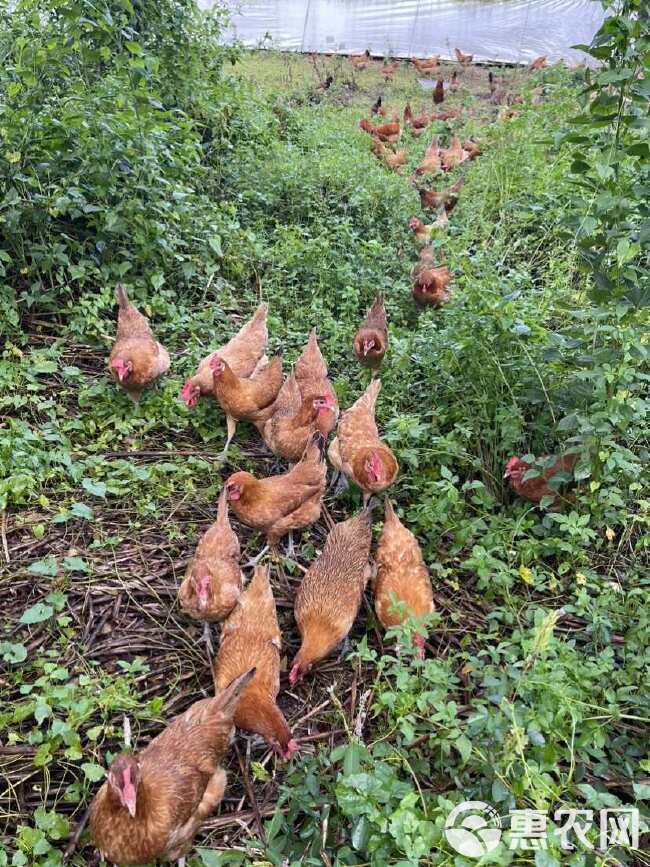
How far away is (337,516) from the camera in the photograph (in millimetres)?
4090

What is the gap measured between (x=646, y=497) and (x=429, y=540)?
1385 millimetres

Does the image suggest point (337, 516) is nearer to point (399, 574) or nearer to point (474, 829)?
point (399, 574)

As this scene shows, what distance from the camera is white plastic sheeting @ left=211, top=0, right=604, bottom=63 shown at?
17.8 metres

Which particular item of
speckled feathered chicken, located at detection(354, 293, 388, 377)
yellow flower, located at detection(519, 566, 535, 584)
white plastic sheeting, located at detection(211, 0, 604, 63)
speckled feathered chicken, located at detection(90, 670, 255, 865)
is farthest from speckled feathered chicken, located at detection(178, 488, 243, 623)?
white plastic sheeting, located at detection(211, 0, 604, 63)

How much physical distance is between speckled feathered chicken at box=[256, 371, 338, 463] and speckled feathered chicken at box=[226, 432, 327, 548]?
0.21 m

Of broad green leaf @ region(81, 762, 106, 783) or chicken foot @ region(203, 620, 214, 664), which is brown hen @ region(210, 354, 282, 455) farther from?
broad green leaf @ region(81, 762, 106, 783)

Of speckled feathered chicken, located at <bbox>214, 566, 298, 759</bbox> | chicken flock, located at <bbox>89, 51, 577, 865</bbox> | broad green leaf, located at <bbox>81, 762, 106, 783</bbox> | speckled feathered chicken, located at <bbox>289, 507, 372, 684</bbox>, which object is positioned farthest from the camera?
speckled feathered chicken, located at <bbox>289, 507, 372, 684</bbox>

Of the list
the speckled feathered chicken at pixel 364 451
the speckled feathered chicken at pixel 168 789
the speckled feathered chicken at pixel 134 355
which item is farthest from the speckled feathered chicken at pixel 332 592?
the speckled feathered chicken at pixel 134 355

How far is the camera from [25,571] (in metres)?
3.19

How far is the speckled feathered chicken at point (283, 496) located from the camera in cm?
348

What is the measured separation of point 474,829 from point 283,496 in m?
1.96

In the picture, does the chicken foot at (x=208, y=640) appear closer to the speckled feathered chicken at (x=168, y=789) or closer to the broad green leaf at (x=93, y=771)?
the speckled feathered chicken at (x=168, y=789)

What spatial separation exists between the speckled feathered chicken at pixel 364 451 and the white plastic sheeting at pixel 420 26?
17.1 m

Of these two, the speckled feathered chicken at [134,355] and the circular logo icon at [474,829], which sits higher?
the speckled feathered chicken at [134,355]
